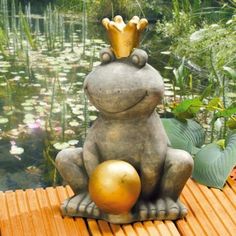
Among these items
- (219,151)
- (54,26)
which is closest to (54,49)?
(54,26)

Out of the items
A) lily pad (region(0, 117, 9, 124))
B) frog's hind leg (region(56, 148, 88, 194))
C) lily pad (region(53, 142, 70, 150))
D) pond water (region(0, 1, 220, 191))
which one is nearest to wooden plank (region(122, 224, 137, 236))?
frog's hind leg (region(56, 148, 88, 194))

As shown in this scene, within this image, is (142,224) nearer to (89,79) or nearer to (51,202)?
(51,202)

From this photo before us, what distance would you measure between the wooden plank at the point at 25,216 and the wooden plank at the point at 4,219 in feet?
0.17

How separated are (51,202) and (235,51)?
91.6 inches

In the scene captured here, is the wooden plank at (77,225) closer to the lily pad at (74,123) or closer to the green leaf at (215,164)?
the green leaf at (215,164)

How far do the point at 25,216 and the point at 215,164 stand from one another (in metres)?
0.88

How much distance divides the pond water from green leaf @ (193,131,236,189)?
0.88 meters

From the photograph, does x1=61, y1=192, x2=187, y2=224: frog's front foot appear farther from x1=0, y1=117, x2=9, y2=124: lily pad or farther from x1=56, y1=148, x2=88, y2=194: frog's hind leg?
x1=0, y1=117, x2=9, y2=124: lily pad

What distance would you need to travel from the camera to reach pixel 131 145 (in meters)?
1.83

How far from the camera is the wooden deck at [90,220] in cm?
188

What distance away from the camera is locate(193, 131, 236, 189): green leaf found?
89.1 inches

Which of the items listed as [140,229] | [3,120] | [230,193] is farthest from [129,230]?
[3,120]

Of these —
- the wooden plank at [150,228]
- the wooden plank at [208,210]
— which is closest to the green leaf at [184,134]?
the wooden plank at [208,210]

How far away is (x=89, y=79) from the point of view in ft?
5.90
